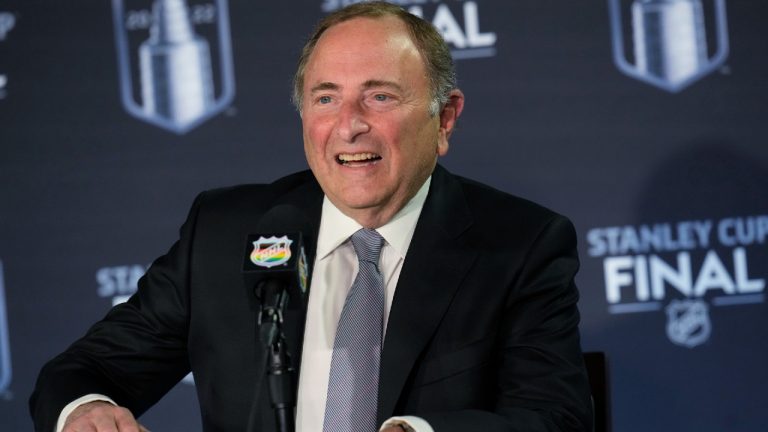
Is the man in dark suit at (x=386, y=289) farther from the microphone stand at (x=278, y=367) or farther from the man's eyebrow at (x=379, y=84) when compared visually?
the microphone stand at (x=278, y=367)

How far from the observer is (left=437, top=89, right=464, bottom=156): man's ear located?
2.42m

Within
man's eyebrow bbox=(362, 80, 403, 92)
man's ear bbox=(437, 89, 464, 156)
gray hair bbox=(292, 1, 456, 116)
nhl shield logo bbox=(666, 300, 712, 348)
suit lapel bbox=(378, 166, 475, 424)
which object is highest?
gray hair bbox=(292, 1, 456, 116)

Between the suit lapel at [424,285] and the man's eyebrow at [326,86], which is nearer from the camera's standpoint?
the suit lapel at [424,285]

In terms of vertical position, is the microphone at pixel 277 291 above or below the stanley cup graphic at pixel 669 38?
below

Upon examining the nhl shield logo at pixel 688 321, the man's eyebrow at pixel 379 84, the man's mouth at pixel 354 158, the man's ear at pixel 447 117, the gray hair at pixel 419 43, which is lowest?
the nhl shield logo at pixel 688 321

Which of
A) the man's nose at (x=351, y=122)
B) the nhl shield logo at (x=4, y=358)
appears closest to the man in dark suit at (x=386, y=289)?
the man's nose at (x=351, y=122)

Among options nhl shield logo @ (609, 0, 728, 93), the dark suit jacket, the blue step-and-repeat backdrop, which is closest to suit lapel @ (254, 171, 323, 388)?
the dark suit jacket

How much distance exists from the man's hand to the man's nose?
2.30 ft

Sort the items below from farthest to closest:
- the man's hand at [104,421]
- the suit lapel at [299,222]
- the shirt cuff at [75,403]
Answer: the shirt cuff at [75,403], the man's hand at [104,421], the suit lapel at [299,222]

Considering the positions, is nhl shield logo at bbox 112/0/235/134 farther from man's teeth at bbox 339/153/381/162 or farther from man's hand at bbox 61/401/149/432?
man's hand at bbox 61/401/149/432

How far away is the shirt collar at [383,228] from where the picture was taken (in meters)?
2.31

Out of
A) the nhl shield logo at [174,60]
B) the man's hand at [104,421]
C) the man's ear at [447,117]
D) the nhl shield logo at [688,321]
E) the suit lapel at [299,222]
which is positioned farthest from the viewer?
the nhl shield logo at [174,60]

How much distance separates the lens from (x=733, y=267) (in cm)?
368

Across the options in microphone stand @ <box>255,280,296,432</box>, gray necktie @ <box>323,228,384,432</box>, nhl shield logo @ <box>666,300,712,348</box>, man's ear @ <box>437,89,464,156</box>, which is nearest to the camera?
microphone stand @ <box>255,280,296,432</box>
